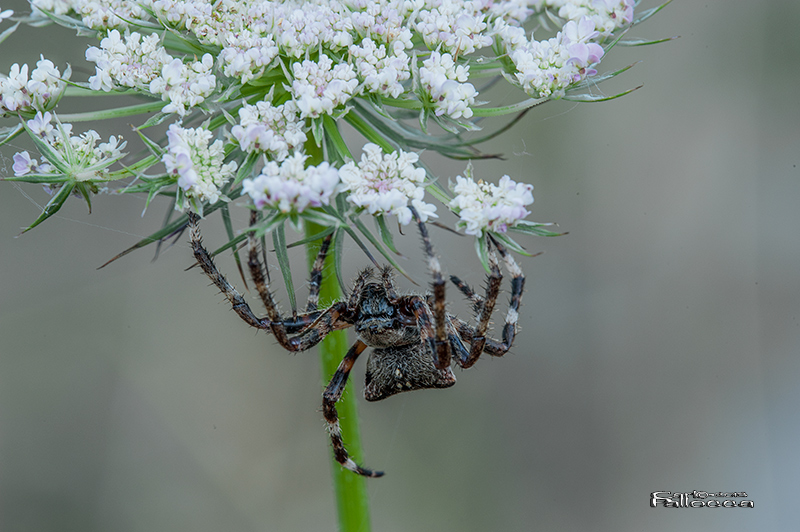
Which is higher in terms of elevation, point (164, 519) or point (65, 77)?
point (65, 77)

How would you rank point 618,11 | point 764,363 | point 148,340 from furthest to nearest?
point 148,340 → point 764,363 → point 618,11

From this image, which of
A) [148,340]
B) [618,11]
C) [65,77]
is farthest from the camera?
[148,340]

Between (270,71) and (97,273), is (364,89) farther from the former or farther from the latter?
(97,273)

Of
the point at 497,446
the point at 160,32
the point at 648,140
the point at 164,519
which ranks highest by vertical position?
the point at 648,140

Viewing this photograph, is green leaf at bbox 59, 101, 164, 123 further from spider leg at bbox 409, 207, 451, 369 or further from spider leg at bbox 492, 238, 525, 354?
spider leg at bbox 492, 238, 525, 354

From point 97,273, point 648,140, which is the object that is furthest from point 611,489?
point 97,273

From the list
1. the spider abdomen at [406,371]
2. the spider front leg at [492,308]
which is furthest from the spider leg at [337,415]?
the spider front leg at [492,308]

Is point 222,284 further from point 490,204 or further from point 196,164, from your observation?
point 490,204

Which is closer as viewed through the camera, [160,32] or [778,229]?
[160,32]
